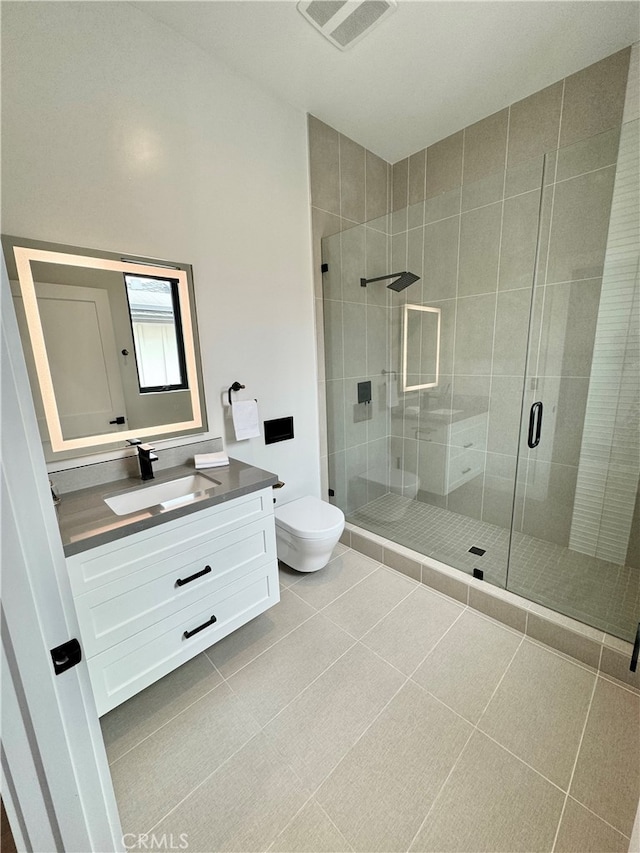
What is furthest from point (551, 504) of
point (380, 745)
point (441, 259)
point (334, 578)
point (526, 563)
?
point (441, 259)

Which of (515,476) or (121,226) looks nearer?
(121,226)

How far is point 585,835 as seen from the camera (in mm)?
991

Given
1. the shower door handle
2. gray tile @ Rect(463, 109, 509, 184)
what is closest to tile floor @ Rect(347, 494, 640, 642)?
the shower door handle

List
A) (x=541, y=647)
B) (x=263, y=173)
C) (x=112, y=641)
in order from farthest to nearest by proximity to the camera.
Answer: (x=263, y=173) → (x=541, y=647) → (x=112, y=641)

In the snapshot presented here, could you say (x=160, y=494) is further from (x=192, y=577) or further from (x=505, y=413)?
(x=505, y=413)

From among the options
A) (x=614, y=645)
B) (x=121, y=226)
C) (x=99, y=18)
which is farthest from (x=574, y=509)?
(x=99, y=18)

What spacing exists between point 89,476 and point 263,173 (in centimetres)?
186

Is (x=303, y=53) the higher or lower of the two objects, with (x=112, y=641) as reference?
higher

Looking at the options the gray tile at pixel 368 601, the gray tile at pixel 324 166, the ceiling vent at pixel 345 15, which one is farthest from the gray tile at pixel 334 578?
the ceiling vent at pixel 345 15

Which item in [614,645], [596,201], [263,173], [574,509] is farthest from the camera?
[574,509]

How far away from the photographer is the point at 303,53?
165cm

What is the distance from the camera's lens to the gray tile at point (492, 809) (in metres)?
0.98

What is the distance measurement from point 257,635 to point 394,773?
0.81m

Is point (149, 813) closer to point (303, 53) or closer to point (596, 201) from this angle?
point (303, 53)
